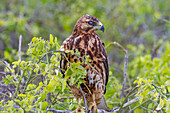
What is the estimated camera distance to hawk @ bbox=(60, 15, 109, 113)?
311 cm

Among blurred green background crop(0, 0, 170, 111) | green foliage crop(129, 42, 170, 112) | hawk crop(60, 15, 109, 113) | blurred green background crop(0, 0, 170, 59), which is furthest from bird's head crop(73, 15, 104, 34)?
blurred green background crop(0, 0, 170, 59)

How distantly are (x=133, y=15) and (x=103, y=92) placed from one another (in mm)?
4287

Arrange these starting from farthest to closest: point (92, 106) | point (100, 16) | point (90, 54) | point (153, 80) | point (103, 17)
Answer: point (100, 16), point (103, 17), point (92, 106), point (90, 54), point (153, 80)

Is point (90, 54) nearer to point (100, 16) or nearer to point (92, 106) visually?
point (92, 106)

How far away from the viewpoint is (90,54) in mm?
3146

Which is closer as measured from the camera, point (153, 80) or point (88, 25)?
point (153, 80)

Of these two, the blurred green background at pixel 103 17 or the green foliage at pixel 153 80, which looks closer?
the green foliage at pixel 153 80

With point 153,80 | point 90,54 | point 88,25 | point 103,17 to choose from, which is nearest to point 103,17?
point 103,17

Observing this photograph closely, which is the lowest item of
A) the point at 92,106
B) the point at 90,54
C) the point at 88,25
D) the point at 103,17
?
the point at 92,106

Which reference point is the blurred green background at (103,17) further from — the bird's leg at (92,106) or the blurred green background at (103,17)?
the bird's leg at (92,106)

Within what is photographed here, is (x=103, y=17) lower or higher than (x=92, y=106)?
higher

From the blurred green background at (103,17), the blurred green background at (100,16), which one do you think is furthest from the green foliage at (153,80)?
the blurred green background at (100,16)

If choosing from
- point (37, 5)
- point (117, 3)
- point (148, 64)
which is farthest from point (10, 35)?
point (148, 64)

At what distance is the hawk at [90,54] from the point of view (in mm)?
3107
